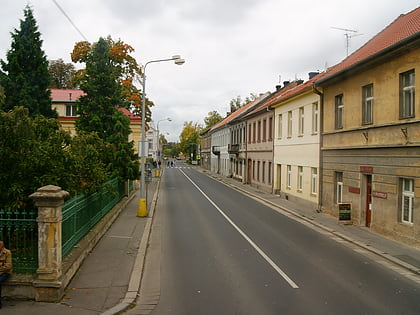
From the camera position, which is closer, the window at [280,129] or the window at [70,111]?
the window at [280,129]

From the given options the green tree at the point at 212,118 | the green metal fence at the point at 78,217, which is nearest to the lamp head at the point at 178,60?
the green metal fence at the point at 78,217

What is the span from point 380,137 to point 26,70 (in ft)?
67.8

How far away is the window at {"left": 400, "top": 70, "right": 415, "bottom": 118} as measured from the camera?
1267 centimetres

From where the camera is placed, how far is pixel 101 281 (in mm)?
7961

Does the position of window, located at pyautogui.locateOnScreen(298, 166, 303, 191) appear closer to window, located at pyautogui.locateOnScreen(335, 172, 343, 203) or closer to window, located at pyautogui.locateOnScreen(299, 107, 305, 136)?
window, located at pyautogui.locateOnScreen(299, 107, 305, 136)

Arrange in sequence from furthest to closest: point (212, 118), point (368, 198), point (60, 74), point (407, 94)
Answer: point (212, 118), point (60, 74), point (368, 198), point (407, 94)

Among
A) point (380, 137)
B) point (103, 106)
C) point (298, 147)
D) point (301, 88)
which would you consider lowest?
point (298, 147)

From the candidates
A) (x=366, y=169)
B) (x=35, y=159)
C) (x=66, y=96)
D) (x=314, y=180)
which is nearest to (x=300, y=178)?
(x=314, y=180)

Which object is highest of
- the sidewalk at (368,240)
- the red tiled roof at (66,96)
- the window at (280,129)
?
the red tiled roof at (66,96)

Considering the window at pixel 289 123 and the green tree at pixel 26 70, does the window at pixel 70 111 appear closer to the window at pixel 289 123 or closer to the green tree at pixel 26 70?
the green tree at pixel 26 70

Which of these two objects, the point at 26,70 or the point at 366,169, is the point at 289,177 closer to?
the point at 366,169

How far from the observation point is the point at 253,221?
1681 cm

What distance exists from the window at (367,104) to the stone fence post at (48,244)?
12.6m

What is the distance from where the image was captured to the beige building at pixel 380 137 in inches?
488
